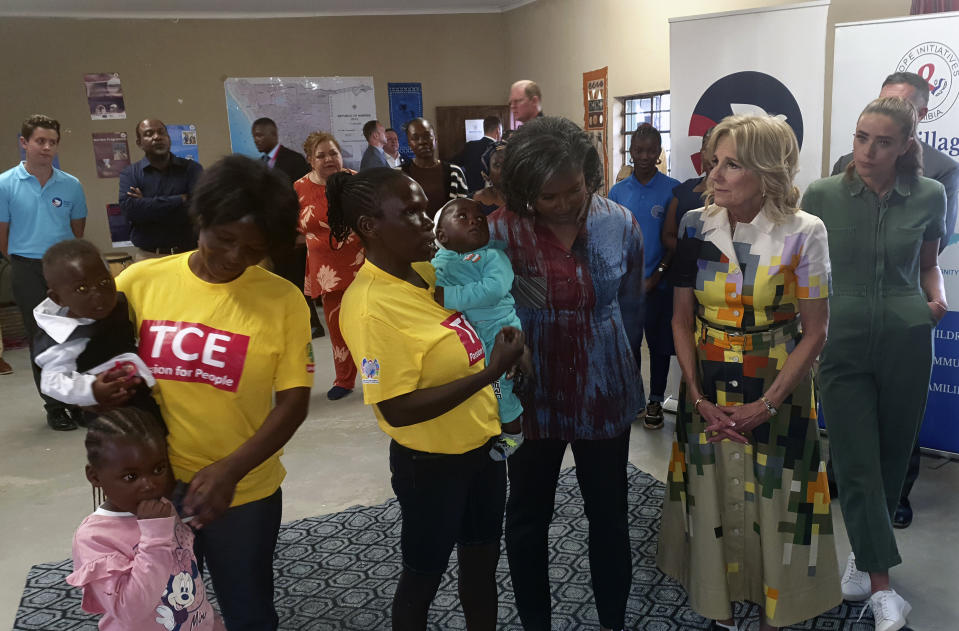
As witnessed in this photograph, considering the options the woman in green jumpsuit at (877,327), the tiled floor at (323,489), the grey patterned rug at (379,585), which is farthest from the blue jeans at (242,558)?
the woman in green jumpsuit at (877,327)

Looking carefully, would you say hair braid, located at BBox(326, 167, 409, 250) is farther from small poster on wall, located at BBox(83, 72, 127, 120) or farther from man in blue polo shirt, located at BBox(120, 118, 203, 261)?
small poster on wall, located at BBox(83, 72, 127, 120)

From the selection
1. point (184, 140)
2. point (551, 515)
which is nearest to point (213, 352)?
point (551, 515)

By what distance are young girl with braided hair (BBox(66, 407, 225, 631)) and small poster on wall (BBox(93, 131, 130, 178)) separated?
25.3 feet

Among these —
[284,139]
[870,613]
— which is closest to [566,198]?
[870,613]

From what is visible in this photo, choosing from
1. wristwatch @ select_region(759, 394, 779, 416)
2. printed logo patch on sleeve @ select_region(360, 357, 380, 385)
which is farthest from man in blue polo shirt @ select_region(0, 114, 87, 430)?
wristwatch @ select_region(759, 394, 779, 416)

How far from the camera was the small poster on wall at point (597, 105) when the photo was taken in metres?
7.29

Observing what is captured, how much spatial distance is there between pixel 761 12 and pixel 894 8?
3.14 feet

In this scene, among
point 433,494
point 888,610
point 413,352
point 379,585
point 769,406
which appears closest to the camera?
point 413,352

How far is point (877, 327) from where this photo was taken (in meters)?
2.55

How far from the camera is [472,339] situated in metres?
1.81

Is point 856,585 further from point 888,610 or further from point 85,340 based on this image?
point 85,340

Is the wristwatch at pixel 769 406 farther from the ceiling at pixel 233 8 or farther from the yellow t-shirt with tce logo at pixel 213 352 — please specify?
the ceiling at pixel 233 8

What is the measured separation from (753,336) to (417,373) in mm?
1060

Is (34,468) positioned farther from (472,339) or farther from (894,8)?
(894,8)
